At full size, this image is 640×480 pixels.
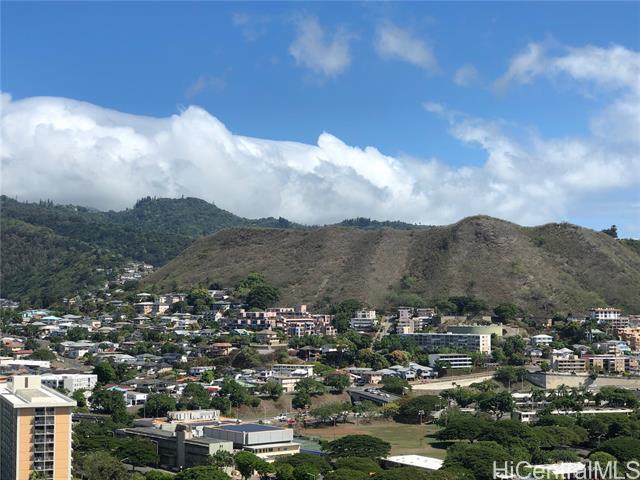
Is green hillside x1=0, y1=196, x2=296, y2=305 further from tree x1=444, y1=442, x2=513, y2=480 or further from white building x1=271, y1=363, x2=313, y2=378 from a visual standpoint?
tree x1=444, y1=442, x2=513, y2=480

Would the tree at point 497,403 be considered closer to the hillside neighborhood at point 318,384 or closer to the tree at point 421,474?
the hillside neighborhood at point 318,384

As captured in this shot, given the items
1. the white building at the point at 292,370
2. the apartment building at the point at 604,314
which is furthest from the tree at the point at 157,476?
the apartment building at the point at 604,314

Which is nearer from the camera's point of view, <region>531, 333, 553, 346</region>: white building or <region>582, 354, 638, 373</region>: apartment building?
<region>582, 354, 638, 373</region>: apartment building

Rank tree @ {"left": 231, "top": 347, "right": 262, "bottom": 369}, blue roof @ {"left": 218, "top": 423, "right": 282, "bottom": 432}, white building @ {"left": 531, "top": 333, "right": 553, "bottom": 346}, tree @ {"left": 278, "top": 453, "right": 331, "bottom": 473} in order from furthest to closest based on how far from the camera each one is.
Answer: white building @ {"left": 531, "top": 333, "right": 553, "bottom": 346}, tree @ {"left": 231, "top": 347, "right": 262, "bottom": 369}, blue roof @ {"left": 218, "top": 423, "right": 282, "bottom": 432}, tree @ {"left": 278, "top": 453, "right": 331, "bottom": 473}

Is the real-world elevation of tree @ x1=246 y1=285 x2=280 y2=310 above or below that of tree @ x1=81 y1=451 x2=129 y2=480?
above

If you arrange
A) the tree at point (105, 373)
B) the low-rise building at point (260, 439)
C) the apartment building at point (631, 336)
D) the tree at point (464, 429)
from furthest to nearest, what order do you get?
the apartment building at point (631, 336) < the tree at point (105, 373) < the tree at point (464, 429) < the low-rise building at point (260, 439)

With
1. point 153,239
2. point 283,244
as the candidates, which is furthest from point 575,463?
point 153,239

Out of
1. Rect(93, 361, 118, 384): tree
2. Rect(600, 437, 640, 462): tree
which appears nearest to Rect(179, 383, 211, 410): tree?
Rect(93, 361, 118, 384): tree
